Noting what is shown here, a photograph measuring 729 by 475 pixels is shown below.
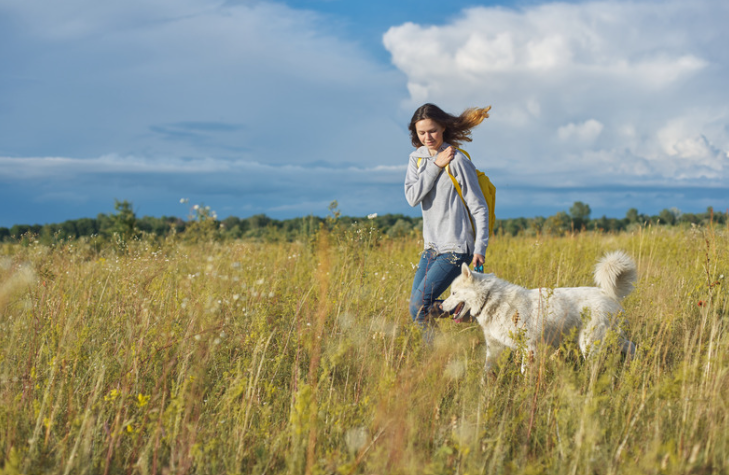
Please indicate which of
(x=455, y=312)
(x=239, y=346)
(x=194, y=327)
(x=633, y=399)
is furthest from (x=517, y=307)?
(x=194, y=327)

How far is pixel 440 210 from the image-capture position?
4375 millimetres

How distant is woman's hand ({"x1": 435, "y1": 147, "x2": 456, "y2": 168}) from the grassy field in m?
1.58

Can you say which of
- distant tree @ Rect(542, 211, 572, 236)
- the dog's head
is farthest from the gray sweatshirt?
distant tree @ Rect(542, 211, 572, 236)

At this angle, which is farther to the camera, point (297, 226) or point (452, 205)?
point (297, 226)

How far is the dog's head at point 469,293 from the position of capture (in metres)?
4.11

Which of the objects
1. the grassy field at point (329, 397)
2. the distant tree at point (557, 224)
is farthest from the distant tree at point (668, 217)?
the grassy field at point (329, 397)

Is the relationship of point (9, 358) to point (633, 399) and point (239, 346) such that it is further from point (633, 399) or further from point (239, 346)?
point (633, 399)

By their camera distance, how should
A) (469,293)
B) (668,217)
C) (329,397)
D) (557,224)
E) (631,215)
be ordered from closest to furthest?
(329,397)
(469,293)
(557,224)
(668,217)
(631,215)

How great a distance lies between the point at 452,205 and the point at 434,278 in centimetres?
72

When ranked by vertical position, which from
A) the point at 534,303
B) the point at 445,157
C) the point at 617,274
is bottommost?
the point at 534,303

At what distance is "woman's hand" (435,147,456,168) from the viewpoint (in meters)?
4.30

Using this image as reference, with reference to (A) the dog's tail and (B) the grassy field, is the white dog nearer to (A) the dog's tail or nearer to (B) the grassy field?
(A) the dog's tail

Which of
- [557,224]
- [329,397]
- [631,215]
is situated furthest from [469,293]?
[631,215]

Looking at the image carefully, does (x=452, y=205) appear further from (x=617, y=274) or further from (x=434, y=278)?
(x=617, y=274)
